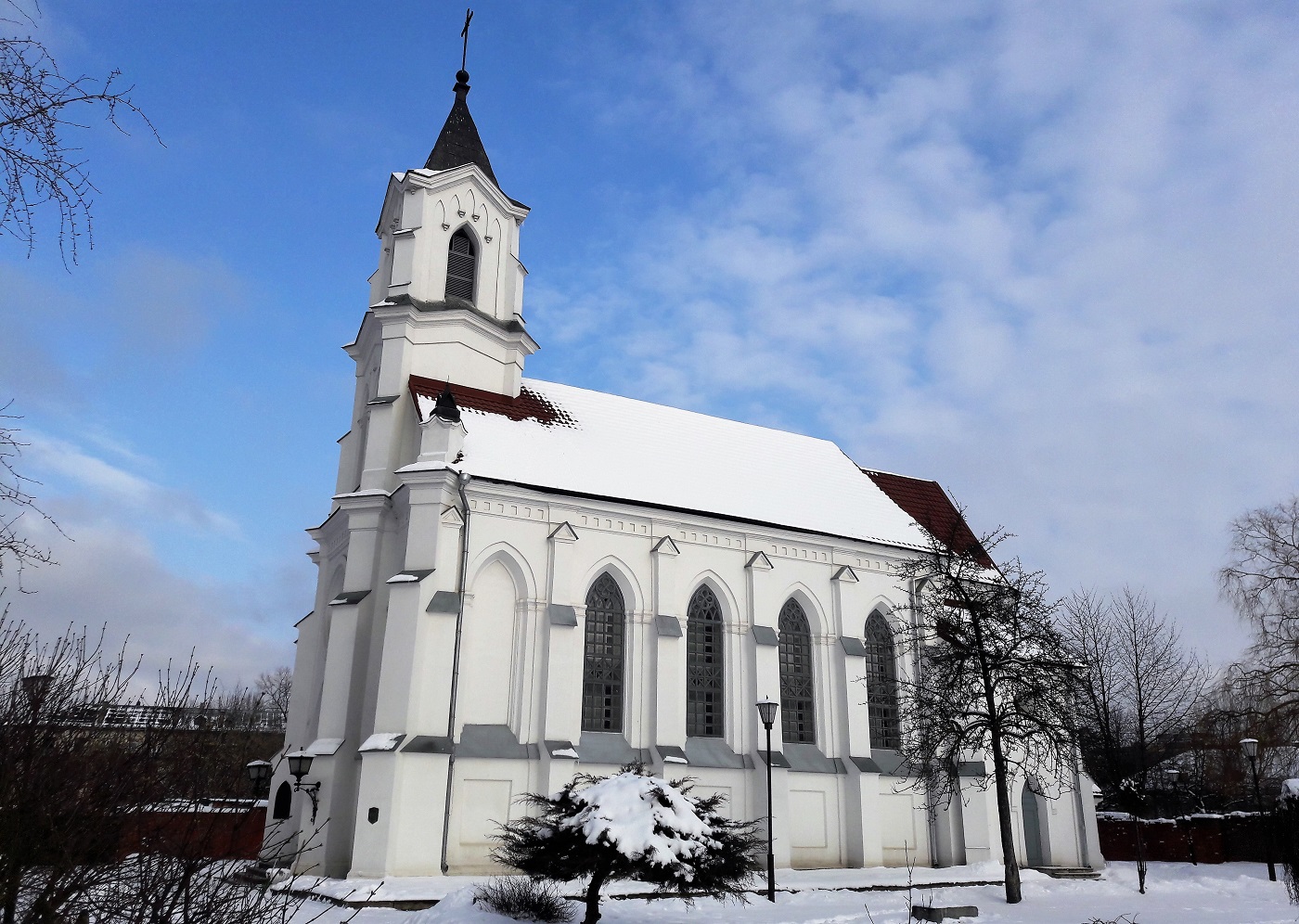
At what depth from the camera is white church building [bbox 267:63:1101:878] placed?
21906 millimetres

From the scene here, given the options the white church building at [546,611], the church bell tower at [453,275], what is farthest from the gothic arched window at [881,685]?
the church bell tower at [453,275]

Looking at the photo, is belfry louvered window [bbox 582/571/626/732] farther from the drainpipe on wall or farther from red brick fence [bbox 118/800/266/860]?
red brick fence [bbox 118/800/266/860]

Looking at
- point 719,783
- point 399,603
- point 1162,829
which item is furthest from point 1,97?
point 1162,829

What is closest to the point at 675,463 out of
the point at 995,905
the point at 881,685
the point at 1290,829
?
the point at 881,685

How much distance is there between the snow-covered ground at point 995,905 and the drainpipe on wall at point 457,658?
3.42 metres

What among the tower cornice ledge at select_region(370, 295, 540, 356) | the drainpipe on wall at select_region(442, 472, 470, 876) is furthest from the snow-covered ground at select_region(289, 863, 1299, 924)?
the tower cornice ledge at select_region(370, 295, 540, 356)

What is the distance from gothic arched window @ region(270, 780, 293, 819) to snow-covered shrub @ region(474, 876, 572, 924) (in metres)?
8.53

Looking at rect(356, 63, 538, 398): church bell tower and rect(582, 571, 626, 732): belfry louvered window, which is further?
rect(356, 63, 538, 398): church bell tower

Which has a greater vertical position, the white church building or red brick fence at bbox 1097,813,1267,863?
the white church building

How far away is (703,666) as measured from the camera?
26.2 metres

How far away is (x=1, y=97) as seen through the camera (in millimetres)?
5039

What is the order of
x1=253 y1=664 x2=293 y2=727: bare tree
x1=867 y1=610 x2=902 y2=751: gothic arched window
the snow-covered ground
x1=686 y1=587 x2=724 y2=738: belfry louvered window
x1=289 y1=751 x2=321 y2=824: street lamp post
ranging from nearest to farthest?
the snow-covered ground < x1=289 y1=751 x2=321 y2=824: street lamp post < x1=686 y1=587 x2=724 y2=738: belfry louvered window < x1=867 y1=610 x2=902 y2=751: gothic arched window < x1=253 y1=664 x2=293 y2=727: bare tree

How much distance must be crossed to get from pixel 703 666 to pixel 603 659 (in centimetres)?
308

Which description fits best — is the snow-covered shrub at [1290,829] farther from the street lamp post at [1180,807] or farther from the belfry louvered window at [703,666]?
the street lamp post at [1180,807]
